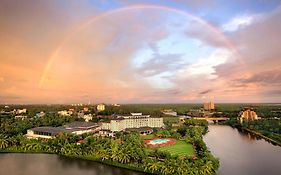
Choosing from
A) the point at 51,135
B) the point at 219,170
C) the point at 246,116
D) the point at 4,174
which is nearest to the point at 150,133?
the point at 51,135

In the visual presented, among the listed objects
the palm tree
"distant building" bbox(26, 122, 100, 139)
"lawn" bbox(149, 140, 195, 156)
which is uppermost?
"distant building" bbox(26, 122, 100, 139)

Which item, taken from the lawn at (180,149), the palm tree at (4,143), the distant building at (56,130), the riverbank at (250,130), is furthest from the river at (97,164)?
the distant building at (56,130)

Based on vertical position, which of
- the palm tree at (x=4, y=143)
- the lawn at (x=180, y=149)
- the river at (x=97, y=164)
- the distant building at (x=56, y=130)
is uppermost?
the distant building at (x=56, y=130)

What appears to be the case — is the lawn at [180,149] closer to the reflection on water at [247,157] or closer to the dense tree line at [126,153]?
the dense tree line at [126,153]

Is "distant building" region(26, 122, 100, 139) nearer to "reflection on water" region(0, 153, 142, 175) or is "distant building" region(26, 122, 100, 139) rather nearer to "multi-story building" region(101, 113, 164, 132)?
"multi-story building" region(101, 113, 164, 132)

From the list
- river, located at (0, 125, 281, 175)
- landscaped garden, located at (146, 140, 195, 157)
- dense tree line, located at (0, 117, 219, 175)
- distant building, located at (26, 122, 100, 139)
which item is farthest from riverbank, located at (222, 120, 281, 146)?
distant building, located at (26, 122, 100, 139)

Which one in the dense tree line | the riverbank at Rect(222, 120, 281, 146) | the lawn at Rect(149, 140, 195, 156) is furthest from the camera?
the riverbank at Rect(222, 120, 281, 146)
